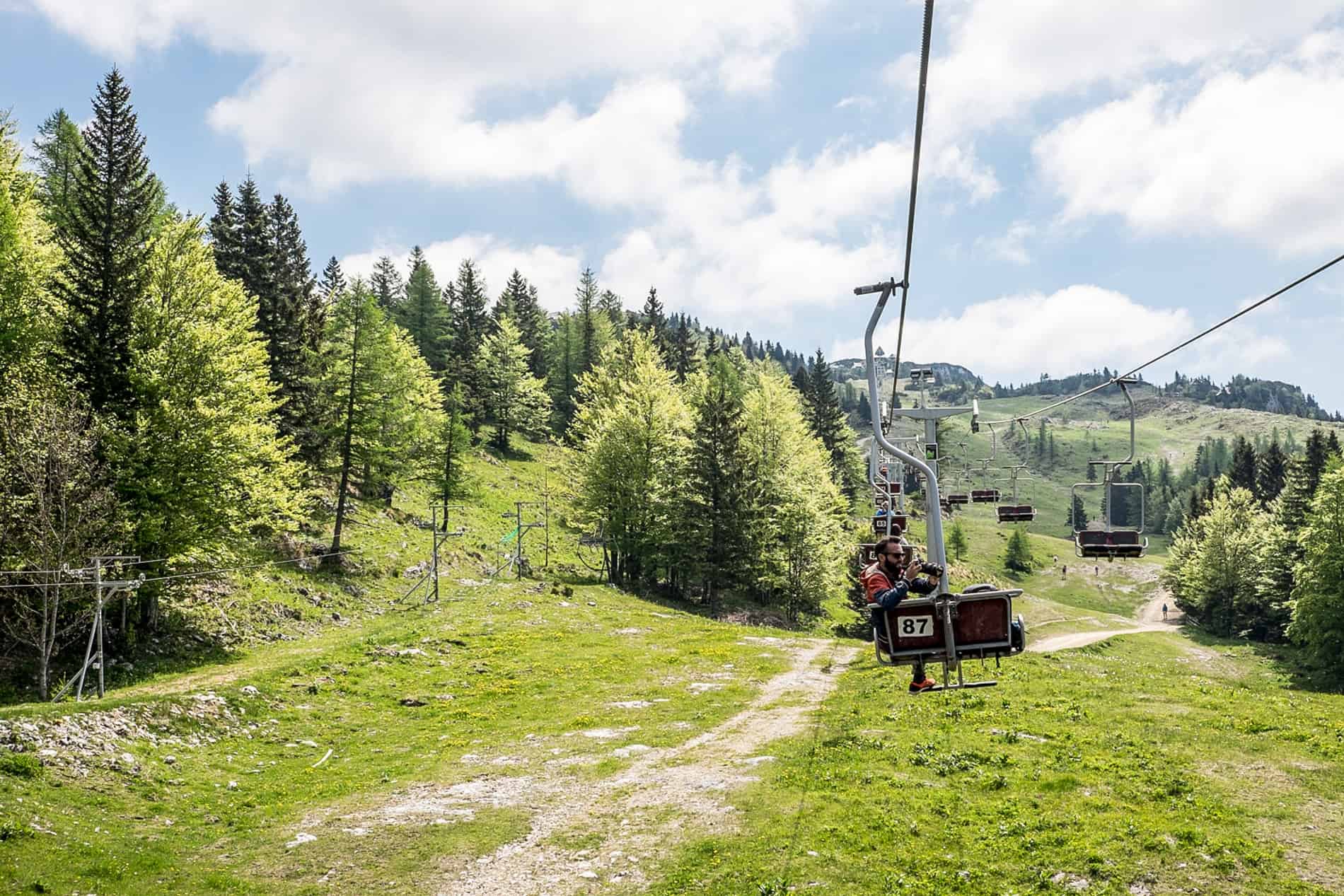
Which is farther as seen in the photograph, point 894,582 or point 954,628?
point 894,582

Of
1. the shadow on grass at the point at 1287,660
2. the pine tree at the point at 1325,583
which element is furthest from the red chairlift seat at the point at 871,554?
the pine tree at the point at 1325,583

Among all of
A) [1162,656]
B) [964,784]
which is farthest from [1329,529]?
[964,784]

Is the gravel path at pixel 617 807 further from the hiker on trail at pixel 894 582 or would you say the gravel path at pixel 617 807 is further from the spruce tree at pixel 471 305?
the spruce tree at pixel 471 305

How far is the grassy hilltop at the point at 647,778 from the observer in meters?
15.7

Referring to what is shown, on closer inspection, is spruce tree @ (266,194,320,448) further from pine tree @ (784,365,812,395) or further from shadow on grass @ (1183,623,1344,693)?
shadow on grass @ (1183,623,1344,693)

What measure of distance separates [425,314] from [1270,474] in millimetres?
124633

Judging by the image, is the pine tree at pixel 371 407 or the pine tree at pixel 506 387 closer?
the pine tree at pixel 371 407

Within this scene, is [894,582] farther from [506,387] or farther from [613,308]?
[613,308]

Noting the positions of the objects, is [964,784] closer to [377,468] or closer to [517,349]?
[377,468]

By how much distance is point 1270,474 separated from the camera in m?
112

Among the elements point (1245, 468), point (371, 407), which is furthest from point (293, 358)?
point (1245, 468)

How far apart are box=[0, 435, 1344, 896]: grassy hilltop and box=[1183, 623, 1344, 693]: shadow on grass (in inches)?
954

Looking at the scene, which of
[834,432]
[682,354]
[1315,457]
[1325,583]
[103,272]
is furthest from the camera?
[682,354]

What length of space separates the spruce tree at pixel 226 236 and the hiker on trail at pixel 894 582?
65.1 metres
